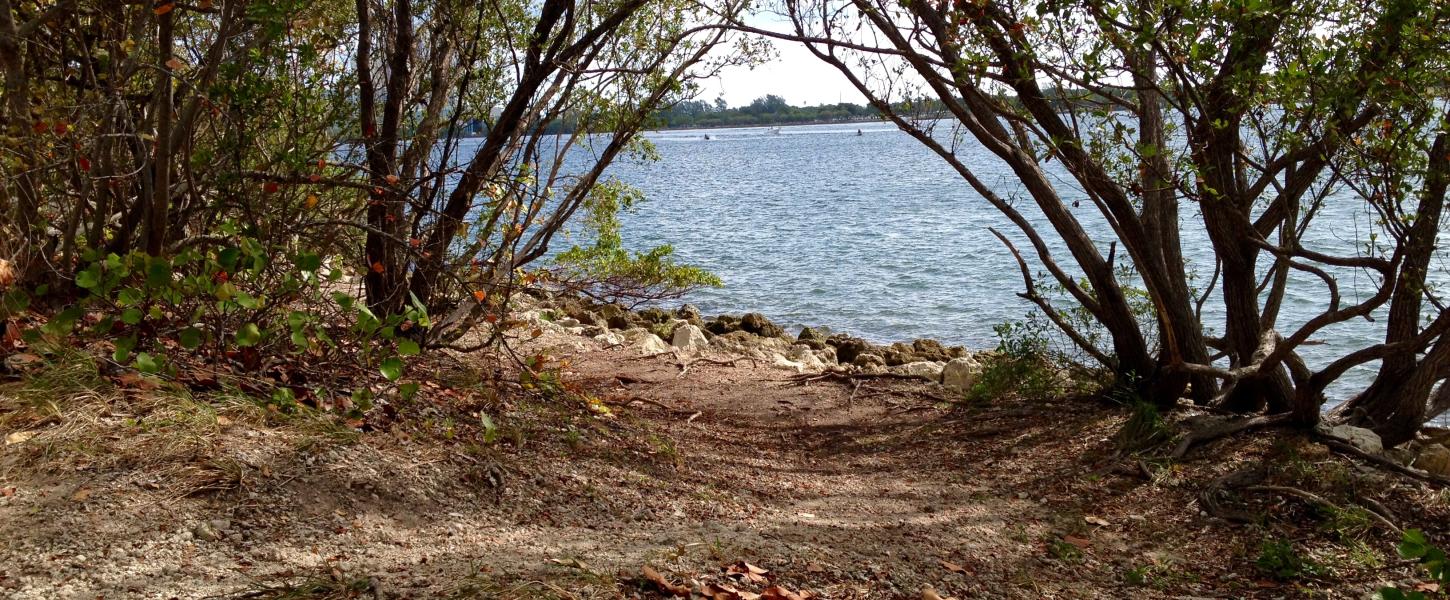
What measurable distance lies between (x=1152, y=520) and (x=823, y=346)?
788 centimetres

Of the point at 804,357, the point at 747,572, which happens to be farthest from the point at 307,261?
the point at 804,357

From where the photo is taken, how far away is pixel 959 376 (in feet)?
30.5

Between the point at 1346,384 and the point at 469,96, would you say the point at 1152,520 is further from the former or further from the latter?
the point at 1346,384

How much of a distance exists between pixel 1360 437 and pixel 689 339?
7217 millimetres

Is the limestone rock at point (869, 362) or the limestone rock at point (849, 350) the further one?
the limestone rock at point (849, 350)

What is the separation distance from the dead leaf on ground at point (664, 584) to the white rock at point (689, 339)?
26.0 ft

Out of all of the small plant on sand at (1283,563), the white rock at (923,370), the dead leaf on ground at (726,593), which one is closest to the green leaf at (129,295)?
the dead leaf on ground at (726,593)

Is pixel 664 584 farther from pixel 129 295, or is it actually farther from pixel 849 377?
pixel 849 377

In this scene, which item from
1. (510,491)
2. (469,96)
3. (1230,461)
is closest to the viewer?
(510,491)

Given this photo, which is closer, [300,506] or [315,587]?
[315,587]

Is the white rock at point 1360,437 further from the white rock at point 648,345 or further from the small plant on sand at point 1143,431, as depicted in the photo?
the white rock at point 648,345

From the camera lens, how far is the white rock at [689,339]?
11.6 m

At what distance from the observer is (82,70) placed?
16.8 ft

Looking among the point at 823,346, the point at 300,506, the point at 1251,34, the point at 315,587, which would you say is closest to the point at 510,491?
the point at 300,506
